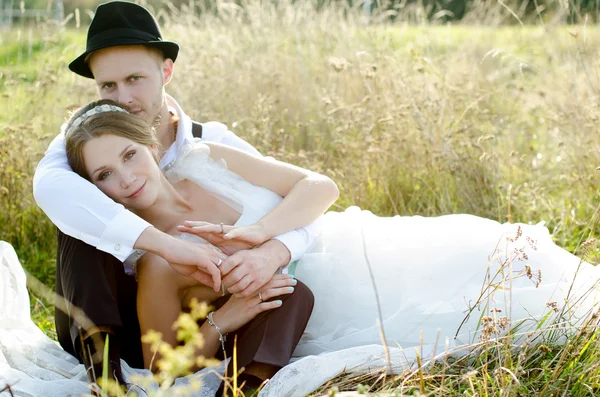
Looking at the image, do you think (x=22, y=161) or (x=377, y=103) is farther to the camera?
(x=377, y=103)

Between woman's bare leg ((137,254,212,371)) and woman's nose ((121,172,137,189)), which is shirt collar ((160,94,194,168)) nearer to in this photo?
woman's nose ((121,172,137,189))

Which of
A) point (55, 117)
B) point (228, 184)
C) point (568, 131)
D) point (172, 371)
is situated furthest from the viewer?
point (55, 117)

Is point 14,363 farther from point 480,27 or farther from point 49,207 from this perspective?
point 480,27

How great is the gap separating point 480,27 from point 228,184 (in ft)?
17.5

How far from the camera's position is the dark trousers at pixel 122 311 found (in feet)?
8.88

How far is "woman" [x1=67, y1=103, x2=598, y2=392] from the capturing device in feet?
9.72

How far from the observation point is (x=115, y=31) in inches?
131

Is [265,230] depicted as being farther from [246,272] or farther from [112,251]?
[112,251]

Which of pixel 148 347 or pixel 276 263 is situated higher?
pixel 276 263

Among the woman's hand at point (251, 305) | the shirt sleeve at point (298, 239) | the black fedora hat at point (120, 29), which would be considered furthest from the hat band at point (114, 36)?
the woman's hand at point (251, 305)

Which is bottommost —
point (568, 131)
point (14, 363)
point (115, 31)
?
point (14, 363)

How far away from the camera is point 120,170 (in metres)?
2.98

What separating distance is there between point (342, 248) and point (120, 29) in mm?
1344

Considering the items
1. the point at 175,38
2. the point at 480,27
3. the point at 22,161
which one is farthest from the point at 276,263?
the point at 480,27
